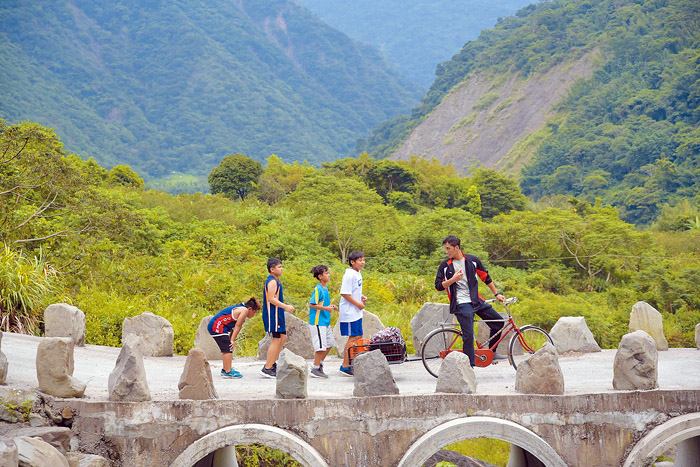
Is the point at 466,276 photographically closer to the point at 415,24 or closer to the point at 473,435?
the point at 473,435

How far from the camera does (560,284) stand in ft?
83.0

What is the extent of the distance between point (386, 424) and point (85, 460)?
10.7 ft

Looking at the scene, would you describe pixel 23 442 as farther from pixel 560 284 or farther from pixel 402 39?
pixel 402 39

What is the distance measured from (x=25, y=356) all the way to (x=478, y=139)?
57.9 metres

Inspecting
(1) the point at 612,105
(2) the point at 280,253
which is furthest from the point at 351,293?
(1) the point at 612,105

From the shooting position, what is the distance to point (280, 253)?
81.1 ft

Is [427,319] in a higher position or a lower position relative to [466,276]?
lower

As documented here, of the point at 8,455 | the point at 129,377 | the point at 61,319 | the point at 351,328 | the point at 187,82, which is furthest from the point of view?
the point at 187,82

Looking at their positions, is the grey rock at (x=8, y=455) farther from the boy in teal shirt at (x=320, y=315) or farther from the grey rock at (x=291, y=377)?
the boy in teal shirt at (x=320, y=315)

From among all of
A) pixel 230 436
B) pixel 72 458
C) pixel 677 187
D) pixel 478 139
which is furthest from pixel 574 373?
pixel 478 139

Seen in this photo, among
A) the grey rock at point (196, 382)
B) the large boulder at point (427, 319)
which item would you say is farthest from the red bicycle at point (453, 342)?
the grey rock at point (196, 382)

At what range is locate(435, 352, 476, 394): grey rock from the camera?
819 centimetres

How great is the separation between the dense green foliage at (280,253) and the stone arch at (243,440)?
5692 mm

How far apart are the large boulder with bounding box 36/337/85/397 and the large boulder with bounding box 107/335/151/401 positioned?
519 mm
